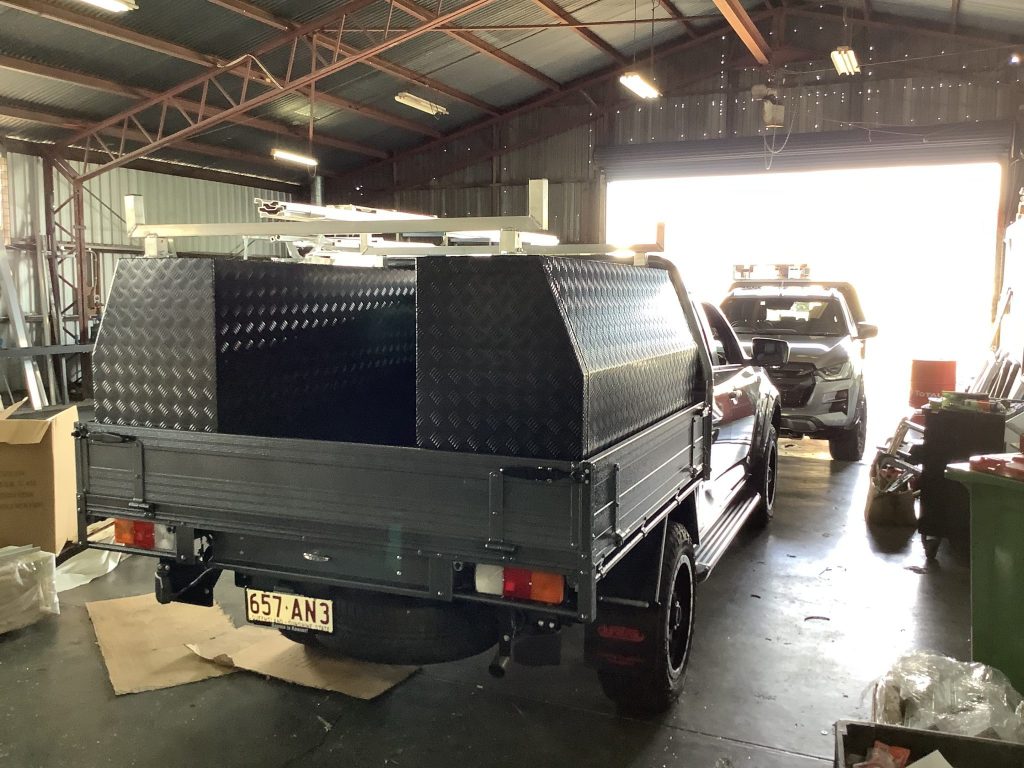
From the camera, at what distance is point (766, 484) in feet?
19.3

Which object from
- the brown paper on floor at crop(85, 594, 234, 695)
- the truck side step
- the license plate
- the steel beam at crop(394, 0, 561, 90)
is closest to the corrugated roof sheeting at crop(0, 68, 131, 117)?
the steel beam at crop(394, 0, 561, 90)

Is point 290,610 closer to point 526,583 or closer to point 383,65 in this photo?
point 526,583

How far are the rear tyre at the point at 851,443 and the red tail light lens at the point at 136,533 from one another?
273 inches

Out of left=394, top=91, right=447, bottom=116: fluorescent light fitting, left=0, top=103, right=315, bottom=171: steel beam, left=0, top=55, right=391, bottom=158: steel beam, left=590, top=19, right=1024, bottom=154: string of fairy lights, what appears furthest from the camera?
left=394, top=91, right=447, bottom=116: fluorescent light fitting

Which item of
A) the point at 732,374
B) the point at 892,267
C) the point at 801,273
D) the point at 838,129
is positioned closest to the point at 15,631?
the point at 732,374

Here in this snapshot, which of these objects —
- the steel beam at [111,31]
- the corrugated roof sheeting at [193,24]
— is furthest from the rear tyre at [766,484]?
the steel beam at [111,31]

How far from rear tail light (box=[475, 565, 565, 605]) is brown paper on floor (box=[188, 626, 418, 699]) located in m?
1.28

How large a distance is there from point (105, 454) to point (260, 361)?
61cm

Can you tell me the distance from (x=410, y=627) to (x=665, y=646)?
1.02m

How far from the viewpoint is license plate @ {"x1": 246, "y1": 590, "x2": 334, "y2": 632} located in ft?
9.02

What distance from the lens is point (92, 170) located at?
44.2ft

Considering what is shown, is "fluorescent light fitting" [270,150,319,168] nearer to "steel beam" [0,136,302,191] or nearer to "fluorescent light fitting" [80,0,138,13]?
"steel beam" [0,136,302,191]

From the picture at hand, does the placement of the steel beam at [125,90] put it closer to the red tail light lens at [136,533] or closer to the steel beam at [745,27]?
the steel beam at [745,27]

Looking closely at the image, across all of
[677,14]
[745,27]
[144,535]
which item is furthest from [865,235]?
[144,535]
